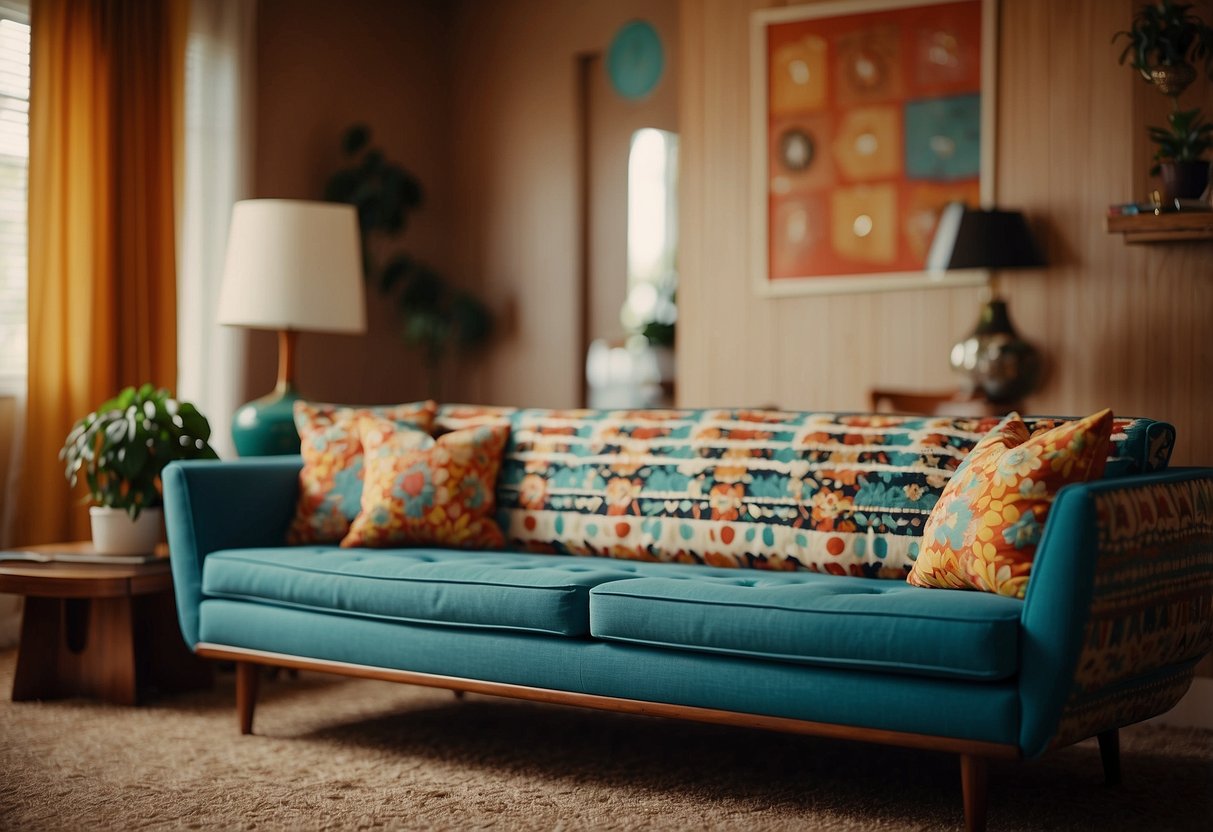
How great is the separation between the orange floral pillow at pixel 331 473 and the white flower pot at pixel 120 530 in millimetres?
476

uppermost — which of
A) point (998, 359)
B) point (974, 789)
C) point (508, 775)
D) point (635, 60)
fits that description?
point (635, 60)

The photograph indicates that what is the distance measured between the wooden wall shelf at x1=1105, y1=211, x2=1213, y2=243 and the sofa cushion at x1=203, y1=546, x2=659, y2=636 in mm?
1907

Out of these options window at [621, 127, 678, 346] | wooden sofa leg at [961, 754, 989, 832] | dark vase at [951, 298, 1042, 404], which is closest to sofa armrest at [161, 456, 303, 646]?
wooden sofa leg at [961, 754, 989, 832]

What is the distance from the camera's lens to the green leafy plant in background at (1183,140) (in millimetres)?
3707

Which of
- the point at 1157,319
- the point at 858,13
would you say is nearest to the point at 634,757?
the point at 1157,319

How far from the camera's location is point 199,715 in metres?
3.33

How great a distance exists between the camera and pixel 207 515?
3.25 metres

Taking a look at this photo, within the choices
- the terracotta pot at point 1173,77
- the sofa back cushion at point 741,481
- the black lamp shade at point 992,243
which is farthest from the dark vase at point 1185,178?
the sofa back cushion at point 741,481

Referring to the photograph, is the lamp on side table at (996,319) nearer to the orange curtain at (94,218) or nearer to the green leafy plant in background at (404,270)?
the green leafy plant in background at (404,270)

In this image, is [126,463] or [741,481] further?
[126,463]

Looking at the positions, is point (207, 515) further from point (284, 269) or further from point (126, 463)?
point (284, 269)

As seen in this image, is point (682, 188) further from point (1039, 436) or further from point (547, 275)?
point (1039, 436)

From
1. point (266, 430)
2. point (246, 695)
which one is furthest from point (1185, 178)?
point (246, 695)

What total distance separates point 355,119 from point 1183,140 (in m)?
3.64
